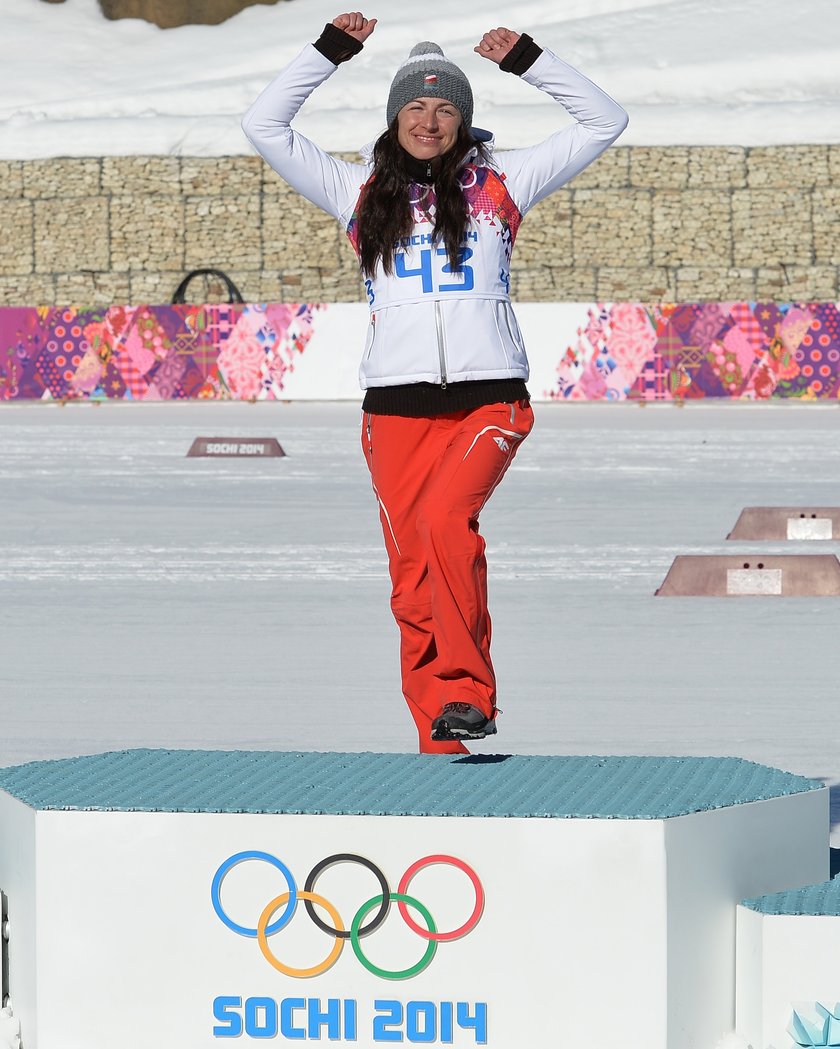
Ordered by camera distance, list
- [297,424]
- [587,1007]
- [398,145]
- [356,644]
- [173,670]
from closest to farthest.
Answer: [587,1007] → [398,145] → [173,670] → [356,644] → [297,424]

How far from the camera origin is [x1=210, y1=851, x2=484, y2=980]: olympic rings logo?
11.4ft

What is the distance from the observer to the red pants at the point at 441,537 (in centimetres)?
475

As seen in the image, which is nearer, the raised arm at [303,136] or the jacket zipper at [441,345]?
the jacket zipper at [441,345]

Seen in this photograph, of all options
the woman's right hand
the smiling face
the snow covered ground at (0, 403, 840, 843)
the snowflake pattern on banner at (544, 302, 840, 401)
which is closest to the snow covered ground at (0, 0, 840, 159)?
the snowflake pattern on banner at (544, 302, 840, 401)

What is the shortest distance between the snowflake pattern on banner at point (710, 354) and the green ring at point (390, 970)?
32741 mm

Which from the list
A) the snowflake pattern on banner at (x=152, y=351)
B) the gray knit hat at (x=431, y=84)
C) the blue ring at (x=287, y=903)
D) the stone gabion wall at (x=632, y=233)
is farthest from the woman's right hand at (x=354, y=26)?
the stone gabion wall at (x=632, y=233)

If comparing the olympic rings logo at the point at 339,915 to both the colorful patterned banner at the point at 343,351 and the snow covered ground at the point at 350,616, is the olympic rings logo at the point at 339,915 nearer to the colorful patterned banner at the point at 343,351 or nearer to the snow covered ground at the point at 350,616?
the snow covered ground at the point at 350,616

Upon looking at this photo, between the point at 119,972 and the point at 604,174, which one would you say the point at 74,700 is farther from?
the point at 604,174

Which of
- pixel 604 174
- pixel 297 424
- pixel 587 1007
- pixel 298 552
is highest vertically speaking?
pixel 604 174

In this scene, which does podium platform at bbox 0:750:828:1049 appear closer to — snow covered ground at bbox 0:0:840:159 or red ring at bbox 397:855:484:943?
red ring at bbox 397:855:484:943

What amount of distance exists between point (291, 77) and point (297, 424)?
24.8 m

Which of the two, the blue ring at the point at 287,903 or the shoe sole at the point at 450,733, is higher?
the shoe sole at the point at 450,733

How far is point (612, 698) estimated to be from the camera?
307 inches

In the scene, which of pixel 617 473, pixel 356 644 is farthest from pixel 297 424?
pixel 356 644
